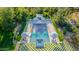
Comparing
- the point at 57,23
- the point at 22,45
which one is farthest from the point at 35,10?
the point at 22,45

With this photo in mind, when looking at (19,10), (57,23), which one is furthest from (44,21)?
(19,10)

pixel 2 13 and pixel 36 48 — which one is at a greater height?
pixel 2 13

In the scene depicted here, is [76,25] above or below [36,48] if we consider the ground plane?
above
